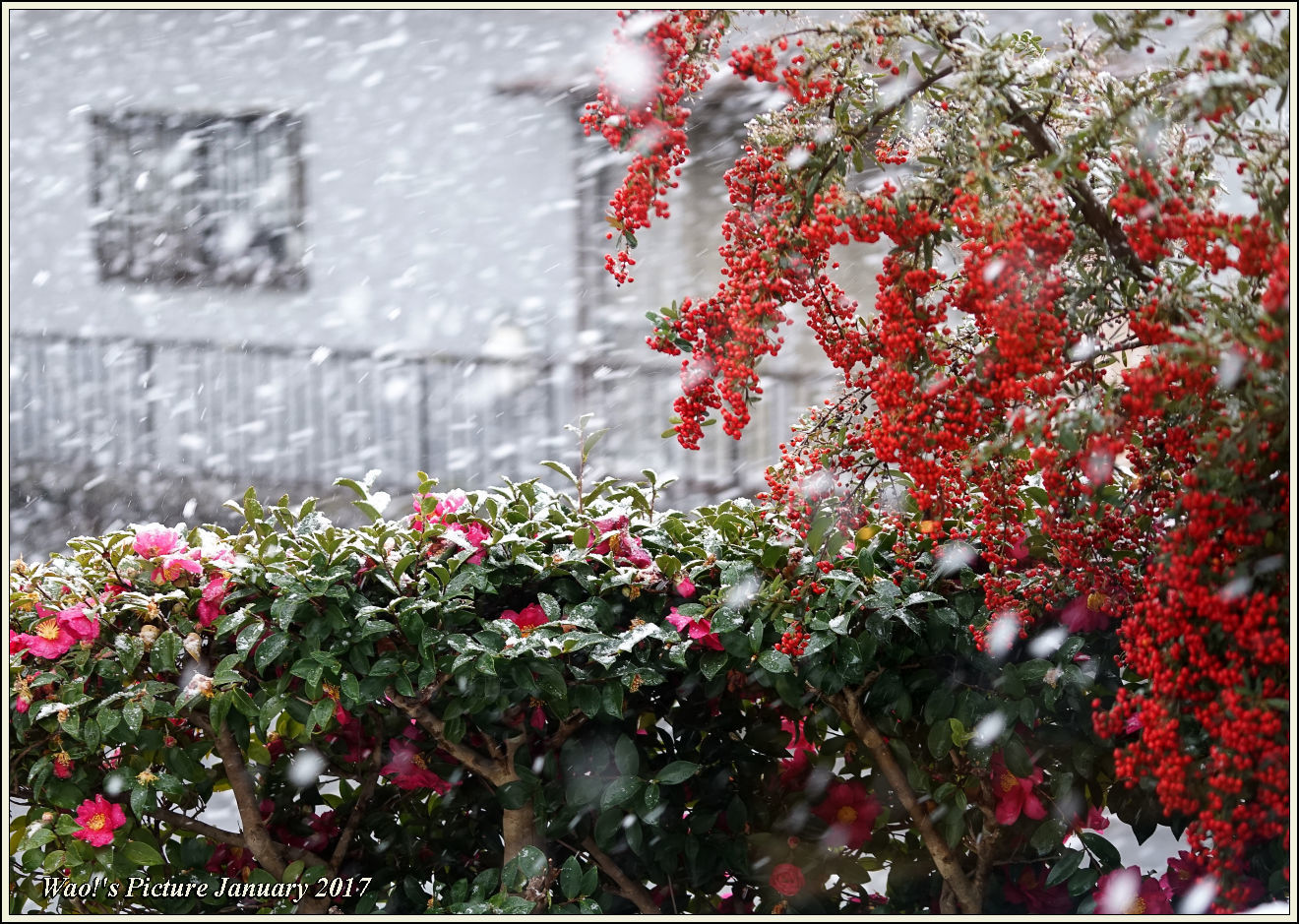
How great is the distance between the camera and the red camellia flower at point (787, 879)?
1.50 meters

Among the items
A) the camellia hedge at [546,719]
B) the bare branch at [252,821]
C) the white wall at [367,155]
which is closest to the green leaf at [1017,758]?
the camellia hedge at [546,719]

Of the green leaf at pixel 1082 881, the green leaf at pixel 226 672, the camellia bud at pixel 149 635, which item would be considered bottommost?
the green leaf at pixel 1082 881

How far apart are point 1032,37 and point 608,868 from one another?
1311 millimetres

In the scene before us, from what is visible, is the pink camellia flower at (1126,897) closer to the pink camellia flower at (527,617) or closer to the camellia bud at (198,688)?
the pink camellia flower at (527,617)

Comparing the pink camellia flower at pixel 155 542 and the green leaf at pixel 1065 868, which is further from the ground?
the pink camellia flower at pixel 155 542

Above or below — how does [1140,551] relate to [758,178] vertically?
below

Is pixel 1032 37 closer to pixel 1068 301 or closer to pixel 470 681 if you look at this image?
pixel 1068 301

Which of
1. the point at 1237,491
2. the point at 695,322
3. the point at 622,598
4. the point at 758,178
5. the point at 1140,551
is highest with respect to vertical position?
the point at 758,178

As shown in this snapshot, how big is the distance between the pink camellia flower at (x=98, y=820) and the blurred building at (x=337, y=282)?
3.50 m

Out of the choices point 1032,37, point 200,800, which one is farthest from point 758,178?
point 200,800

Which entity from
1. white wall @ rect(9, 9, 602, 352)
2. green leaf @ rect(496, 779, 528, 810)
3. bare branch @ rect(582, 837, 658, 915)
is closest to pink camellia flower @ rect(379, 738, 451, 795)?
green leaf @ rect(496, 779, 528, 810)

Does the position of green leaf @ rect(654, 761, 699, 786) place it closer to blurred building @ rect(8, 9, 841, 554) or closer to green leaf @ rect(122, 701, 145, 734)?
green leaf @ rect(122, 701, 145, 734)

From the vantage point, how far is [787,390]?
16.3 ft

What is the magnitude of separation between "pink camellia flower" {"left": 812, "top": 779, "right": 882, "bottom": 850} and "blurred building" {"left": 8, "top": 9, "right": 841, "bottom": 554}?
11.1 feet
